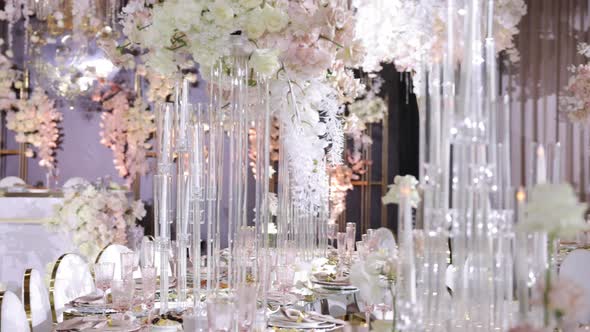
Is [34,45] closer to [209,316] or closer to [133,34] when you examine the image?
[133,34]

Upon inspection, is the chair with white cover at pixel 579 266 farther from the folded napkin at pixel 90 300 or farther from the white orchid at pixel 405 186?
the white orchid at pixel 405 186

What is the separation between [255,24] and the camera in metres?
2.23

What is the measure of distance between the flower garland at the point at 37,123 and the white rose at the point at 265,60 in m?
6.24

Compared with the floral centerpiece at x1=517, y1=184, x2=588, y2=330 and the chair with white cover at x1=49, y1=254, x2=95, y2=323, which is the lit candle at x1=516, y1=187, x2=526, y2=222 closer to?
the floral centerpiece at x1=517, y1=184, x2=588, y2=330

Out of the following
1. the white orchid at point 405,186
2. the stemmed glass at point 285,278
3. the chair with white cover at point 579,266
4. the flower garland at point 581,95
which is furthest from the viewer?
the flower garland at point 581,95

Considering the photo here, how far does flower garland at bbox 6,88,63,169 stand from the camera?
25.8ft

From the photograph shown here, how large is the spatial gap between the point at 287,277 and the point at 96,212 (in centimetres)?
332

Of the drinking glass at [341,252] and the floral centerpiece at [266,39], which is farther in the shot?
the drinking glass at [341,252]

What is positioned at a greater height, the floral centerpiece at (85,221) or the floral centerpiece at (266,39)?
the floral centerpiece at (266,39)

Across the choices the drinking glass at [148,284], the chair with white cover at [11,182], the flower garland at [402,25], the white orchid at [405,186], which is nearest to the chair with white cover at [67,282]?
A: the drinking glass at [148,284]

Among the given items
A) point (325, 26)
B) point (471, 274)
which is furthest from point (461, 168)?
point (325, 26)

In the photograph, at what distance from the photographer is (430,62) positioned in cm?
156

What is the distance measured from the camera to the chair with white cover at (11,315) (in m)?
2.50

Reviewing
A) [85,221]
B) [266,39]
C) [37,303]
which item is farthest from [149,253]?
[85,221]
